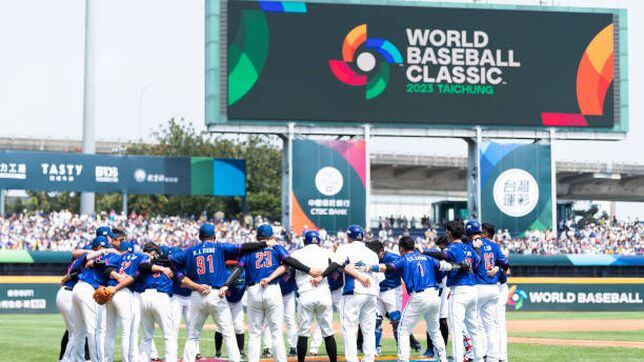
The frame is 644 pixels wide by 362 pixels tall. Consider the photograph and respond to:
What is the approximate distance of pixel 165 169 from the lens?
44312mm

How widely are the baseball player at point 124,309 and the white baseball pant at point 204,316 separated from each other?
90 centimetres

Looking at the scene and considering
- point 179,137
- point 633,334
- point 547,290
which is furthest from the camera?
point 179,137

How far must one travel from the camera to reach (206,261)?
1428 cm

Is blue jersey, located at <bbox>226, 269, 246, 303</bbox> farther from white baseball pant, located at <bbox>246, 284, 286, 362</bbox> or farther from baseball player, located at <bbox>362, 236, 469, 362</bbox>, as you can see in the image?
baseball player, located at <bbox>362, 236, 469, 362</bbox>

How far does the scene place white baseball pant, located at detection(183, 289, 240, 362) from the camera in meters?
14.2

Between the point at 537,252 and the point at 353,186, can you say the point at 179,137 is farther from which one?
the point at 537,252

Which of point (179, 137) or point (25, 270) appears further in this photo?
point (179, 137)

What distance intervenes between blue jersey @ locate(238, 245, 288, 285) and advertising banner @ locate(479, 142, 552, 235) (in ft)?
93.5

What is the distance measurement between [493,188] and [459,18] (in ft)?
23.4

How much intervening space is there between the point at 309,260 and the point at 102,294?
2.99m

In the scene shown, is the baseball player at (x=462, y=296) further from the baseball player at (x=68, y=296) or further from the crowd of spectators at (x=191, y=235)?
the crowd of spectators at (x=191, y=235)

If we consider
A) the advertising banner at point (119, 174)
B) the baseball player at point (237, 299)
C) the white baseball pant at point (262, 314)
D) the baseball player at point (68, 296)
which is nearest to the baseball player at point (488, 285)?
the white baseball pant at point (262, 314)

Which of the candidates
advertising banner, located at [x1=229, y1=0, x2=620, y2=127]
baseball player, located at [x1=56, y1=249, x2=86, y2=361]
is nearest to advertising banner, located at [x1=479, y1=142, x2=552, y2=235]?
advertising banner, located at [x1=229, y1=0, x2=620, y2=127]

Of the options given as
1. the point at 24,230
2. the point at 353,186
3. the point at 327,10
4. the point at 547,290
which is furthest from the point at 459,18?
the point at 24,230
